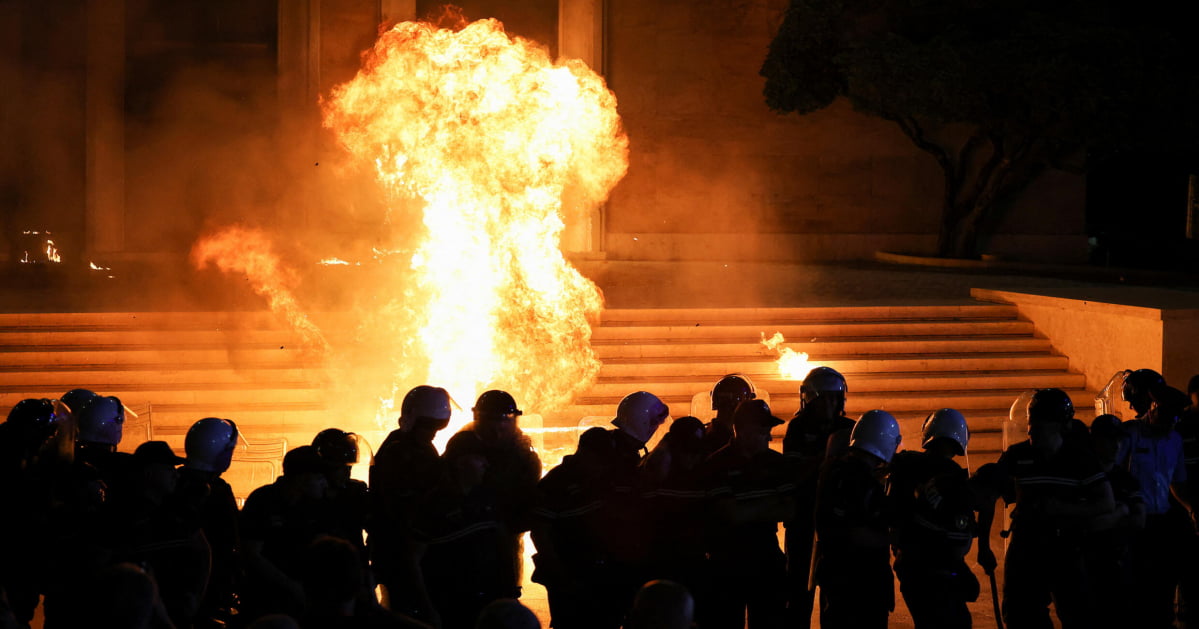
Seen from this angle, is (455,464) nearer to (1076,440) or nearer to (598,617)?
(598,617)

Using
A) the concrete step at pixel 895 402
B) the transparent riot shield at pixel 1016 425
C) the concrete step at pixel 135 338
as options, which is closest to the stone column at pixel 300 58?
the concrete step at pixel 135 338

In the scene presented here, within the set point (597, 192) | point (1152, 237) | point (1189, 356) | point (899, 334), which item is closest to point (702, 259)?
point (597, 192)

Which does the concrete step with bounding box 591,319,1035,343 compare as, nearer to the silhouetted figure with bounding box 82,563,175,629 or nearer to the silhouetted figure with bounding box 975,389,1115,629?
the silhouetted figure with bounding box 975,389,1115,629

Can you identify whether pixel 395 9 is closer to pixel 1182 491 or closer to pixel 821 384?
pixel 821 384

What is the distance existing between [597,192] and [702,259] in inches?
97.4

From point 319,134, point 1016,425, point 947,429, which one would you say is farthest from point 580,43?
point 947,429

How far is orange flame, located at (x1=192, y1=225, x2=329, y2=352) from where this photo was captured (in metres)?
13.4

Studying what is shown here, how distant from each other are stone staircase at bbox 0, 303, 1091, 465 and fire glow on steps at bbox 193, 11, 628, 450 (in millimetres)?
484

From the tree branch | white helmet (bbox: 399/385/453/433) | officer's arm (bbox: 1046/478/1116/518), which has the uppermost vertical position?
the tree branch

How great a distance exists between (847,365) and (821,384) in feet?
23.3

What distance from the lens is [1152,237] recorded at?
1169 inches

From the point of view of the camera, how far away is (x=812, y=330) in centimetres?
1441

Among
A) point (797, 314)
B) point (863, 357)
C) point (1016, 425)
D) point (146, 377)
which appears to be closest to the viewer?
point (1016, 425)

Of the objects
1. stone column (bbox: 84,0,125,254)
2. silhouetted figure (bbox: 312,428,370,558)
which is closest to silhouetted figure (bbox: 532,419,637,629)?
silhouetted figure (bbox: 312,428,370,558)
